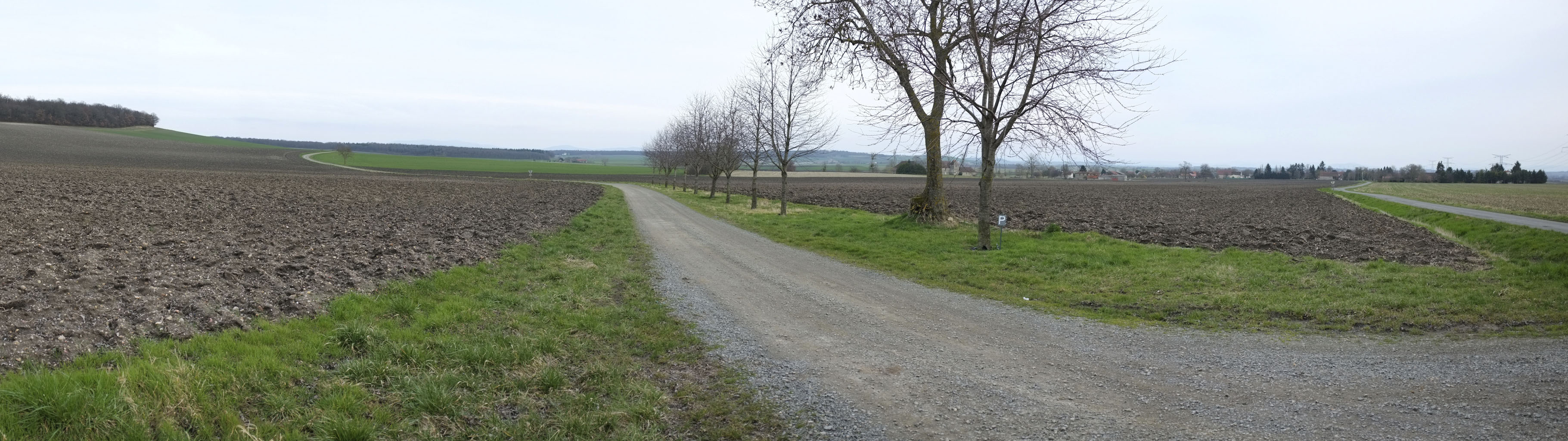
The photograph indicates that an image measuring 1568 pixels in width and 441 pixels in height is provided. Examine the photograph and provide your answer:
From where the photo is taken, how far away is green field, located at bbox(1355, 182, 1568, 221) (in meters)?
33.6

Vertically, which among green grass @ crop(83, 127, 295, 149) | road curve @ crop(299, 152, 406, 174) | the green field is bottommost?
road curve @ crop(299, 152, 406, 174)

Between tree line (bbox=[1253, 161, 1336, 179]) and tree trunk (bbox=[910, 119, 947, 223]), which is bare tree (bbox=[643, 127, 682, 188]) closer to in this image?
tree trunk (bbox=[910, 119, 947, 223])

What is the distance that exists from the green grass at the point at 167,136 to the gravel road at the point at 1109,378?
137 metres

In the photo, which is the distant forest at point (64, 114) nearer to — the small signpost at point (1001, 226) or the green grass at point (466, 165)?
the green grass at point (466, 165)

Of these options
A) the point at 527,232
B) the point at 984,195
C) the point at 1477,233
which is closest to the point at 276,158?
the point at 527,232

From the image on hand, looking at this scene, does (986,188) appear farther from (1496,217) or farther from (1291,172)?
(1291,172)

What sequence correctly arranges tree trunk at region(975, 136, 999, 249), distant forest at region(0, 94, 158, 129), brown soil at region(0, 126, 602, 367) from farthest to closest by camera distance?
1. distant forest at region(0, 94, 158, 129)
2. tree trunk at region(975, 136, 999, 249)
3. brown soil at region(0, 126, 602, 367)

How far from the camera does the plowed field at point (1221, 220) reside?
1542cm

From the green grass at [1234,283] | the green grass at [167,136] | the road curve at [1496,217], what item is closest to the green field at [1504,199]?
the road curve at [1496,217]

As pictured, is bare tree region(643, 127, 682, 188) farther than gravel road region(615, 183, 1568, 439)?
Yes

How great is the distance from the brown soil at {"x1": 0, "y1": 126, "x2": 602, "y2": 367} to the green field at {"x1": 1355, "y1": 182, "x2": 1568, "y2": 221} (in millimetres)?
36676

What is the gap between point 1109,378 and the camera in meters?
5.93

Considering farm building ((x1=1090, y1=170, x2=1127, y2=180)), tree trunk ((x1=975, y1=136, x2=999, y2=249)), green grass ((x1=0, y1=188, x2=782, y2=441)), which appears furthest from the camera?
farm building ((x1=1090, y1=170, x2=1127, y2=180))

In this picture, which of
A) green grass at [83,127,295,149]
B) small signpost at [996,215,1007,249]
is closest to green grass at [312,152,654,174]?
green grass at [83,127,295,149]
